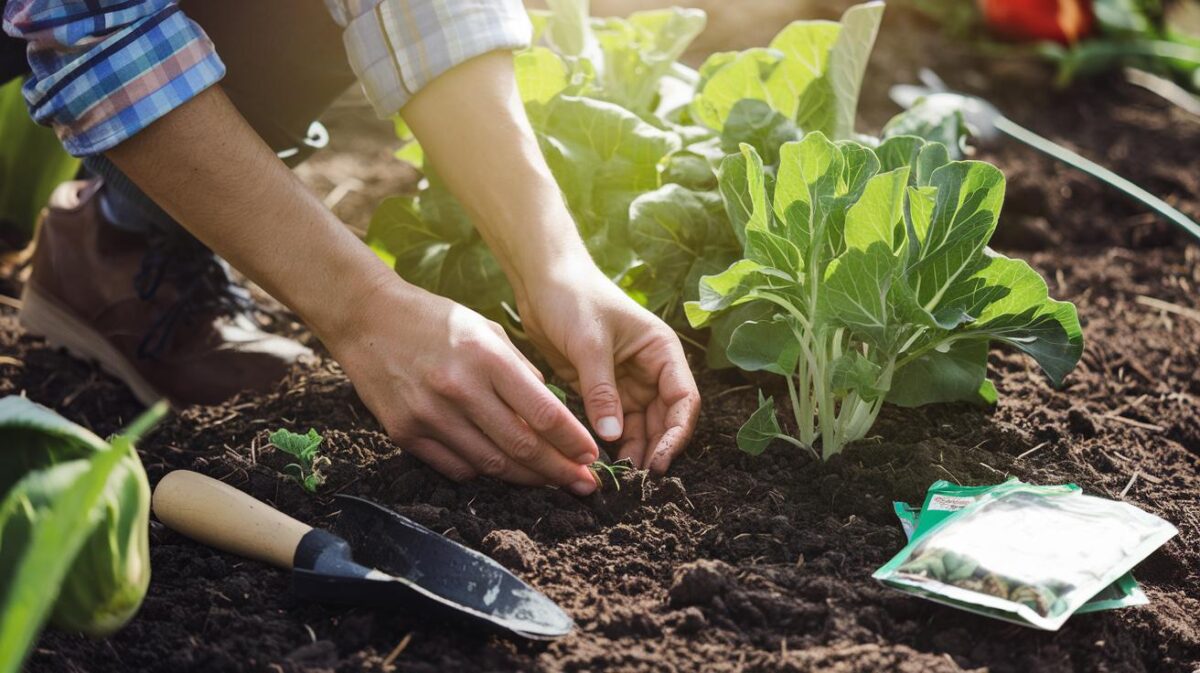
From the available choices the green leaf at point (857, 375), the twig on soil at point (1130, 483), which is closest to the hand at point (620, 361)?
the green leaf at point (857, 375)

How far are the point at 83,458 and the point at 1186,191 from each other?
286 cm

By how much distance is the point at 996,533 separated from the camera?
4.41 ft

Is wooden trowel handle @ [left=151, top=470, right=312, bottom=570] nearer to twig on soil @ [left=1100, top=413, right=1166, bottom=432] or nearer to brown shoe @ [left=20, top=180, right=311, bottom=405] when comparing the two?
brown shoe @ [left=20, top=180, right=311, bottom=405]

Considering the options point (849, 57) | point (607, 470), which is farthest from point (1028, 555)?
point (849, 57)

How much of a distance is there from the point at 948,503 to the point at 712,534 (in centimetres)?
33

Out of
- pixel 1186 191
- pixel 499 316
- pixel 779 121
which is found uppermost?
pixel 779 121

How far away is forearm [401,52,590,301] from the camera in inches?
64.5

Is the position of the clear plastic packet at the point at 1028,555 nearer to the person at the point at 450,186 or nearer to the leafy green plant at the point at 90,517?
the person at the point at 450,186

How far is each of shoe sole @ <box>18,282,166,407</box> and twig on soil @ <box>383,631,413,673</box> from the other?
3.65 feet

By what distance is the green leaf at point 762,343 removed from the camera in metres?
1.56

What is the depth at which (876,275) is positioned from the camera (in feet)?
4.58

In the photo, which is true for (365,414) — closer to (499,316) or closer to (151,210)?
(499,316)

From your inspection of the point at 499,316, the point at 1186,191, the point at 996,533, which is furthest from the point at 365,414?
the point at 1186,191

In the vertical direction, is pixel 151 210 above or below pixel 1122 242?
above
